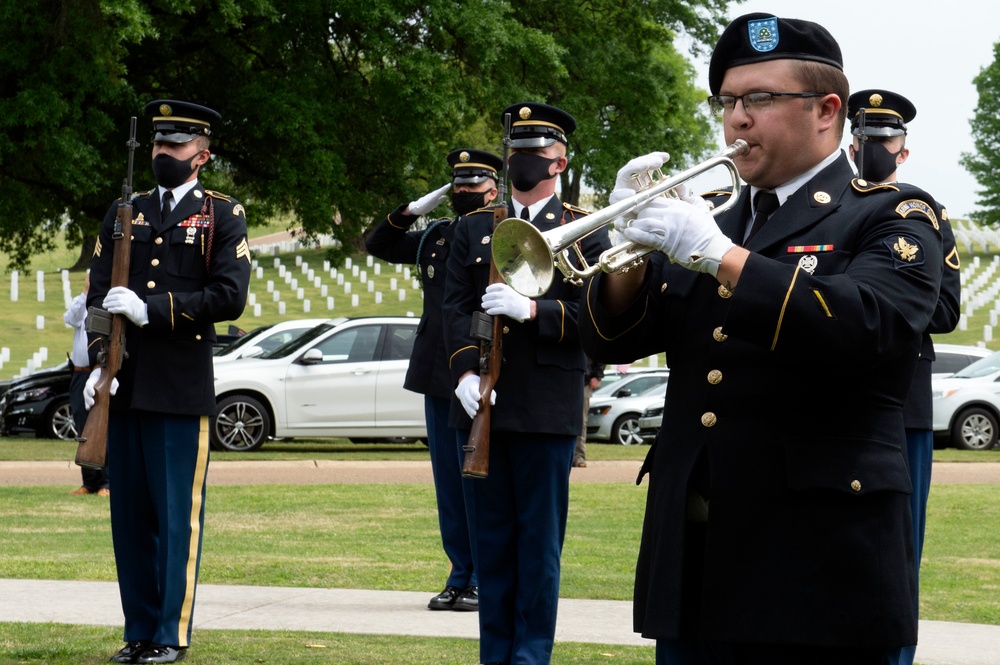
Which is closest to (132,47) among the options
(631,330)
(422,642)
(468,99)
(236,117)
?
(236,117)

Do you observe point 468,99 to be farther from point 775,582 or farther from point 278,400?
point 775,582

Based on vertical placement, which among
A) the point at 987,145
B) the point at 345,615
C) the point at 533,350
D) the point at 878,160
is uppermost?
the point at 987,145

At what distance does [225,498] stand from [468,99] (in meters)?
11.7

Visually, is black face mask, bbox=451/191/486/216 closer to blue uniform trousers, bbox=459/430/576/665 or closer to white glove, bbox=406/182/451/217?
white glove, bbox=406/182/451/217

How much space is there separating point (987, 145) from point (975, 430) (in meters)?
47.6

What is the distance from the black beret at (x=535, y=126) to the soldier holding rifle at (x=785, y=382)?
3.19m

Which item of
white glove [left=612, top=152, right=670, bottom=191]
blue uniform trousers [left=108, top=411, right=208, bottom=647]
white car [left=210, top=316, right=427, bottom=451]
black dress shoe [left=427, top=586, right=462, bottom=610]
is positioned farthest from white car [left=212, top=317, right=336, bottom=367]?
white glove [left=612, top=152, right=670, bottom=191]

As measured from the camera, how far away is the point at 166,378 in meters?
6.55

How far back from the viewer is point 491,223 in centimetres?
671

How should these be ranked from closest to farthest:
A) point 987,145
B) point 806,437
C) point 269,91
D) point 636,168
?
point 806,437, point 636,168, point 269,91, point 987,145

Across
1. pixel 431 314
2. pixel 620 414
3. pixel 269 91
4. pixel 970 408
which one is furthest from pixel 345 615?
pixel 970 408

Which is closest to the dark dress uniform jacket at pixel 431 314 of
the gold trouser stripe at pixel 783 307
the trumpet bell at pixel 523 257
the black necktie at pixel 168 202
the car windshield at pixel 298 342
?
the black necktie at pixel 168 202

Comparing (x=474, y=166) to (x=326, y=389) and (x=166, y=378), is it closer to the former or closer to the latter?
(x=166, y=378)

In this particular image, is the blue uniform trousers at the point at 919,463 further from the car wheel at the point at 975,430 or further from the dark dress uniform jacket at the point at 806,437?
the car wheel at the point at 975,430
